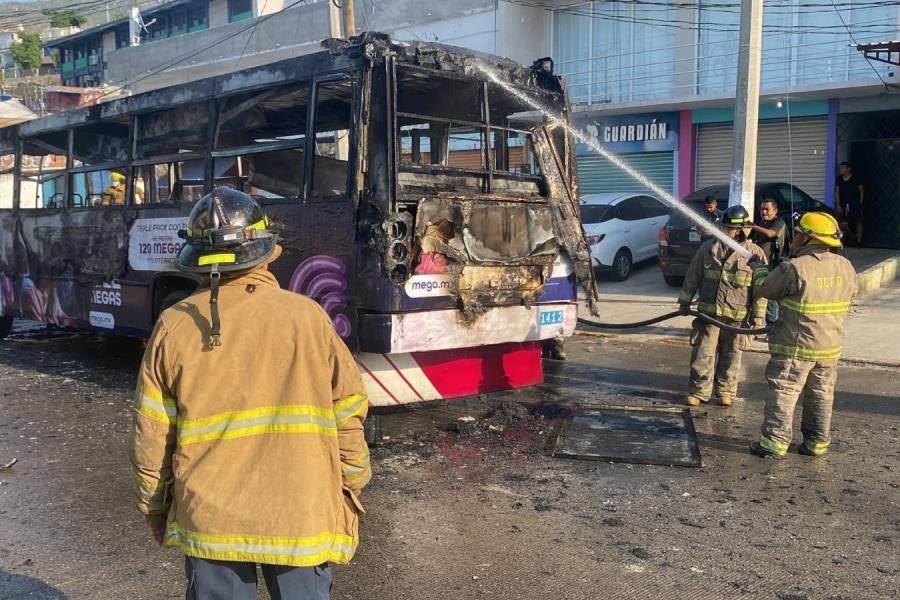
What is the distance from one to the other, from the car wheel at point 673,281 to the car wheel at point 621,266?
127 centimetres

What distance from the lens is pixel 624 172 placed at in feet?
66.5

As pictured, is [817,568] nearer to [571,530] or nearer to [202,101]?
[571,530]

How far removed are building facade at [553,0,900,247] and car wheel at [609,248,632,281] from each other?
13.9ft

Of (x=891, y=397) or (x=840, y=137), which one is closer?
(x=891, y=397)

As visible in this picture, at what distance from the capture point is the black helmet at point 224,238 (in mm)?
2332

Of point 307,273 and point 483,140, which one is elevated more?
point 483,140

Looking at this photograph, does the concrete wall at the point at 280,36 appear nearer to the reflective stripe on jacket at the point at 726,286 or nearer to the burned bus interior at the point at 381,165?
the burned bus interior at the point at 381,165

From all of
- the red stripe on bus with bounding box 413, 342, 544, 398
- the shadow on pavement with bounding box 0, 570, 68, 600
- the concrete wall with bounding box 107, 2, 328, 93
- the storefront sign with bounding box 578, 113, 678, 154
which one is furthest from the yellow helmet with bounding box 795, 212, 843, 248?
the concrete wall with bounding box 107, 2, 328, 93

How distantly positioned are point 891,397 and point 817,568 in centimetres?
392

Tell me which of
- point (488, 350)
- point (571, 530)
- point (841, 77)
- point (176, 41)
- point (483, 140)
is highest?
point (176, 41)

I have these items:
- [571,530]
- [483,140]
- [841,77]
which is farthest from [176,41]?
[571,530]

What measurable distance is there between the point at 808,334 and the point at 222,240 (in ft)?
13.7

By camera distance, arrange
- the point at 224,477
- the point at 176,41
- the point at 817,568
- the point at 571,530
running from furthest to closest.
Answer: the point at 176,41
the point at 571,530
the point at 817,568
the point at 224,477

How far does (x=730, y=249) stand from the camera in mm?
6770
